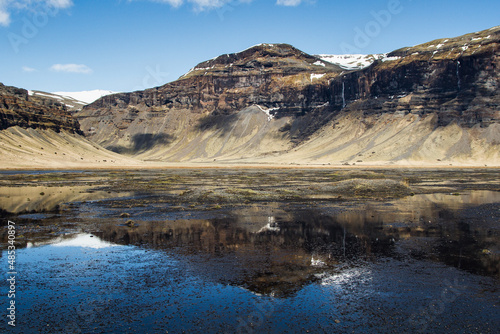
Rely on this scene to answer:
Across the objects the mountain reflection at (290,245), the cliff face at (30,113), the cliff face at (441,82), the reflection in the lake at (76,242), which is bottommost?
the reflection in the lake at (76,242)

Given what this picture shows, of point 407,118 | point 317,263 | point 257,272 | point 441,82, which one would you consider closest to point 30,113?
point 407,118

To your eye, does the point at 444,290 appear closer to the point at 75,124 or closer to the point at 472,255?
the point at 472,255

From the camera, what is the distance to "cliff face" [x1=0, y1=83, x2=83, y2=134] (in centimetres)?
12531

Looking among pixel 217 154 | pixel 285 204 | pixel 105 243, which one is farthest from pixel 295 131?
pixel 105 243

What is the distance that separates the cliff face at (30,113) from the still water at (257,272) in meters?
113

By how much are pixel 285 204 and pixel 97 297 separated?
25.3 meters

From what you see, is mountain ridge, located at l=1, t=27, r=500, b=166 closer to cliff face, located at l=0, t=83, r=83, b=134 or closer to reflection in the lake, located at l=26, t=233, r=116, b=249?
cliff face, located at l=0, t=83, r=83, b=134

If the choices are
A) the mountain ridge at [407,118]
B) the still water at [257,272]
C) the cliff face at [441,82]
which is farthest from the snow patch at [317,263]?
the cliff face at [441,82]

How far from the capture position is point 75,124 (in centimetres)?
16312

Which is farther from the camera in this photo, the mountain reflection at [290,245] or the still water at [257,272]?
the mountain reflection at [290,245]

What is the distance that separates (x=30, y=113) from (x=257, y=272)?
469ft

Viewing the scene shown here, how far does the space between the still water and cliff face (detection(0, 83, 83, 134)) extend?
112570 millimetres

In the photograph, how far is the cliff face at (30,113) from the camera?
411ft

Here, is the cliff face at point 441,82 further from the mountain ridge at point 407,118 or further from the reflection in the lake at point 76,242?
the reflection in the lake at point 76,242
